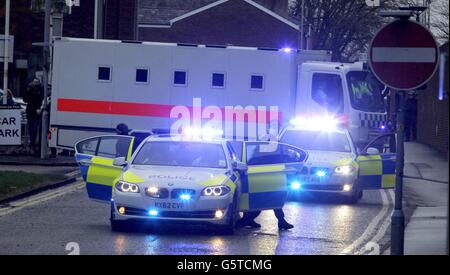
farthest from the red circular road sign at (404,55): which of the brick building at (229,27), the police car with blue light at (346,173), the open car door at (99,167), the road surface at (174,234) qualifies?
the brick building at (229,27)

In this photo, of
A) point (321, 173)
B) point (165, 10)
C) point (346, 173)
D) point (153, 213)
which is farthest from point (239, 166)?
point (165, 10)

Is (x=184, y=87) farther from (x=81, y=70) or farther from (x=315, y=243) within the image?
(x=315, y=243)

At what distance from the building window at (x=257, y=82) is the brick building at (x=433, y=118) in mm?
7529

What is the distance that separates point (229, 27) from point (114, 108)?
126 feet

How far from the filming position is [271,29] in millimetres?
66438

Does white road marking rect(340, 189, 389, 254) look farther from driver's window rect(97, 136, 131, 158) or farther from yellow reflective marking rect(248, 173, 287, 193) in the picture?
driver's window rect(97, 136, 131, 158)

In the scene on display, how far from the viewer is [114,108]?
95.5 ft

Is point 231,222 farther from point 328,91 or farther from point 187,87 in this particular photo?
point 328,91

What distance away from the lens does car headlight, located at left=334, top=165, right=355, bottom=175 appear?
70.3 ft

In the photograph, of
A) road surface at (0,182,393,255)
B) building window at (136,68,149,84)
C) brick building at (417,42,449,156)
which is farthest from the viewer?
brick building at (417,42,449,156)

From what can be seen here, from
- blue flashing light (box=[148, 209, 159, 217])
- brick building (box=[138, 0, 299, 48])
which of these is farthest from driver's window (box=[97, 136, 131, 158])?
brick building (box=[138, 0, 299, 48])

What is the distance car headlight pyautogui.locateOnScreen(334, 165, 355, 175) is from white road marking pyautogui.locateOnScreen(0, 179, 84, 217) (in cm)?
517
